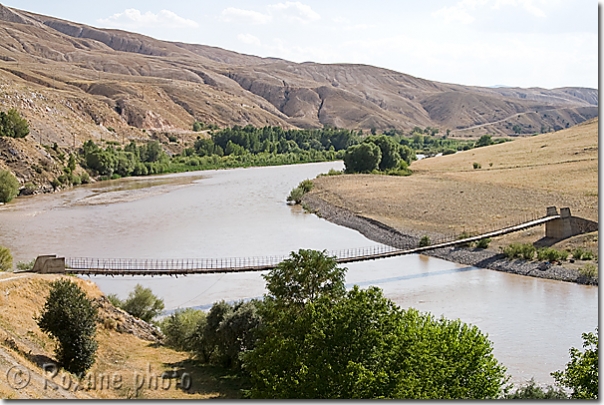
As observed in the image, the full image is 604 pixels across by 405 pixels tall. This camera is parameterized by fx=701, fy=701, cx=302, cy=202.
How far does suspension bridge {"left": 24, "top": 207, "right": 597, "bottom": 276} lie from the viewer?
56.5 feet

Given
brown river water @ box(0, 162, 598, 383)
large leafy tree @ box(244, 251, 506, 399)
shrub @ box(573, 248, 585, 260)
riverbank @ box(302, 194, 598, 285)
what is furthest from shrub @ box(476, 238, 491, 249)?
large leafy tree @ box(244, 251, 506, 399)

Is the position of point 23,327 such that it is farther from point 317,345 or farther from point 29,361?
point 317,345

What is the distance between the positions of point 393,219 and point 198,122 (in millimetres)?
53393

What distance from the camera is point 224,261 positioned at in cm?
2080

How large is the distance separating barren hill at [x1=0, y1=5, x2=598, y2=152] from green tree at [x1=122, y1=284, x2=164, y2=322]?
3626 cm

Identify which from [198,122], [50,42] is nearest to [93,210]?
[198,122]

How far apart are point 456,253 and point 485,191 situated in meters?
10.4

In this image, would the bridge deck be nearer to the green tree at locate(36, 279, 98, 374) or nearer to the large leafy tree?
the green tree at locate(36, 279, 98, 374)

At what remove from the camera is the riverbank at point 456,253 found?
65.2ft

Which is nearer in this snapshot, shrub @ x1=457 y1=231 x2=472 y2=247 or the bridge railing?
the bridge railing

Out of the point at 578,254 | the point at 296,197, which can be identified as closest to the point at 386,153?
the point at 296,197

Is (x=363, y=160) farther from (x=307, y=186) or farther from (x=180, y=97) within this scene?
(x=180, y=97)

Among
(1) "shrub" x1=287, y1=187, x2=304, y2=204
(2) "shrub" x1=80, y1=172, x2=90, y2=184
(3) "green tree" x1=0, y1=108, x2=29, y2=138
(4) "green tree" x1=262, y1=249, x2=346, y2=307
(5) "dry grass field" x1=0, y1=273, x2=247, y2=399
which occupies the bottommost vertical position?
(5) "dry grass field" x1=0, y1=273, x2=247, y2=399

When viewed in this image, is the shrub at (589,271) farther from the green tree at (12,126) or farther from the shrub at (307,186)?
the green tree at (12,126)
